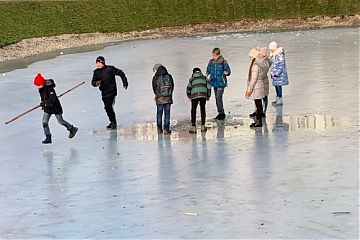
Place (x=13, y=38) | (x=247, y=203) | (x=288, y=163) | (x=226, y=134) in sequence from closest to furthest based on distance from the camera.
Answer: (x=247, y=203) < (x=288, y=163) < (x=226, y=134) < (x=13, y=38)

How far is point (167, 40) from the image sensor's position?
39062 millimetres

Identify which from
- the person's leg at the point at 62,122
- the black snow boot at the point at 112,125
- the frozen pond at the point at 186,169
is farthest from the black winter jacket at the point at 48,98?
the black snow boot at the point at 112,125

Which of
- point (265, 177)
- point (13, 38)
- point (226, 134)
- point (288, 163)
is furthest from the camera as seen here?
point (13, 38)

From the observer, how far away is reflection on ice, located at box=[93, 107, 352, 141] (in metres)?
14.7

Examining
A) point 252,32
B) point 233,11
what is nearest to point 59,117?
point 252,32

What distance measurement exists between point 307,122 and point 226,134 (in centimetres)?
161

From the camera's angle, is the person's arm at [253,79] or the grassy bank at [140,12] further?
the grassy bank at [140,12]

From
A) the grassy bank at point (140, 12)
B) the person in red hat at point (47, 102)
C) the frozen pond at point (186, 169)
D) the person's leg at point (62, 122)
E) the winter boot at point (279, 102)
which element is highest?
the grassy bank at point (140, 12)

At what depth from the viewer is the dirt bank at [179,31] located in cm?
3725

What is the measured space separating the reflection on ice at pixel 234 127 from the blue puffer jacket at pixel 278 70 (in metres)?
1.27

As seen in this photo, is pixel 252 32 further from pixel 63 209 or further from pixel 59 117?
pixel 63 209

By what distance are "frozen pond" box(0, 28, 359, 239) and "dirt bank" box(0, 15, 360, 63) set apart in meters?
15.6

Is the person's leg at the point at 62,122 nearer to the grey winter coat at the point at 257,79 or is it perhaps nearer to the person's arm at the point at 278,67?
the grey winter coat at the point at 257,79

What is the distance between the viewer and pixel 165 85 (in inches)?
597
